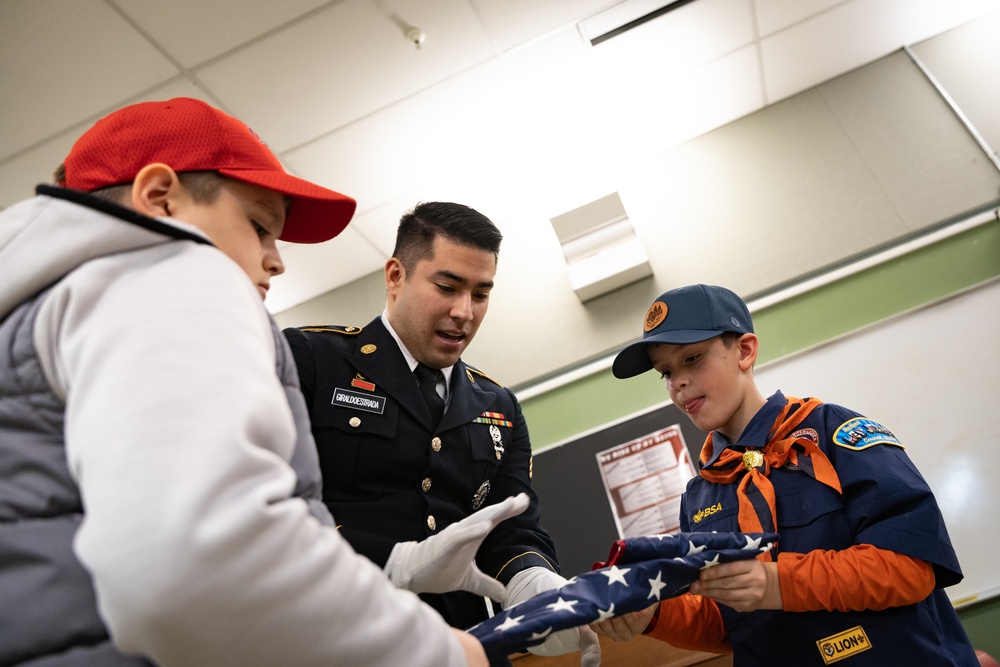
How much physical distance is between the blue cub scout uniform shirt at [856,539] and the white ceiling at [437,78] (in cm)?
202

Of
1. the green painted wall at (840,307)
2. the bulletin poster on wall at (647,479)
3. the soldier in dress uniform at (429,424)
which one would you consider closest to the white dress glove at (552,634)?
the soldier in dress uniform at (429,424)

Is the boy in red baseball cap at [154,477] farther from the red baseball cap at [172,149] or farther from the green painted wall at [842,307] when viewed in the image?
the green painted wall at [842,307]

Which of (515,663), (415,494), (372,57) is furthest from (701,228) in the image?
(415,494)

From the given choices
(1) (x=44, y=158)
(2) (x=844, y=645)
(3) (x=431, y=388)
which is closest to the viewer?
(2) (x=844, y=645)

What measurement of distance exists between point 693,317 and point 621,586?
2.75ft

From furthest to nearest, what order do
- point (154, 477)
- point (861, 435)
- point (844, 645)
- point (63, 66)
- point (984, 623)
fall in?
point (63, 66) < point (984, 623) < point (861, 435) < point (844, 645) < point (154, 477)

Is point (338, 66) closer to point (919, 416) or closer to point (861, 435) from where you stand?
point (861, 435)

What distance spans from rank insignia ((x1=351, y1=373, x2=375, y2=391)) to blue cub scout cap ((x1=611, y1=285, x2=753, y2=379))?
650 millimetres

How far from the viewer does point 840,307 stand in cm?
285

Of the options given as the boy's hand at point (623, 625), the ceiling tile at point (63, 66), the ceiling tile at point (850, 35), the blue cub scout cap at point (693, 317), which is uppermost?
the ceiling tile at point (63, 66)

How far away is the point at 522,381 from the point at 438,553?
2485 millimetres

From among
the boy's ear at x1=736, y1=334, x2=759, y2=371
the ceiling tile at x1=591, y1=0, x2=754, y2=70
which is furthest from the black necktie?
the ceiling tile at x1=591, y1=0, x2=754, y2=70

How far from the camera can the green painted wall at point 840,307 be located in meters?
2.73

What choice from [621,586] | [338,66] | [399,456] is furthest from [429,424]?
[338,66]
